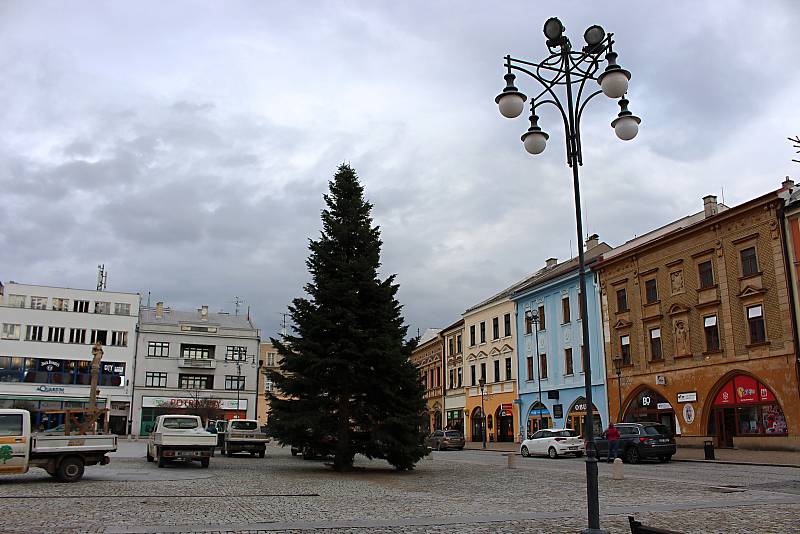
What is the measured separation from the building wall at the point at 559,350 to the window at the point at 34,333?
45277mm

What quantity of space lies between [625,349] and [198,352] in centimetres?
4844

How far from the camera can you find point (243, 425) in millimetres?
33219

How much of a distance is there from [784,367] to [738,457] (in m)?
4.95

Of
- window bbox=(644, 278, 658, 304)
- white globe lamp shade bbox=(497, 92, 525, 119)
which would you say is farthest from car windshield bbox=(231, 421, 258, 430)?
white globe lamp shade bbox=(497, 92, 525, 119)

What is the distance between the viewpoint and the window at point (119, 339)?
70.0 meters

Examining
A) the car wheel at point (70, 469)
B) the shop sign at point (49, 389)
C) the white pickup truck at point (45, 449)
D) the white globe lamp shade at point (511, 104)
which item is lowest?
the car wheel at point (70, 469)

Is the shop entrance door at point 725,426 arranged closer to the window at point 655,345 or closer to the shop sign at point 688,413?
the shop sign at point 688,413

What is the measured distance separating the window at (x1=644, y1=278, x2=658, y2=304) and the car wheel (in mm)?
31268

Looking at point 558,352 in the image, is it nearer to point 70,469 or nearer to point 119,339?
point 70,469

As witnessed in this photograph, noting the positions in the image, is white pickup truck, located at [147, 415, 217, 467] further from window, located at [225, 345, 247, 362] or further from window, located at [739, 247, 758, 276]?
window, located at [225, 345, 247, 362]

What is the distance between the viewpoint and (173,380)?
72.4 metres

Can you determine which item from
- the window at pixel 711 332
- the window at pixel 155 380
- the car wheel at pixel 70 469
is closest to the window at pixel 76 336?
the window at pixel 155 380

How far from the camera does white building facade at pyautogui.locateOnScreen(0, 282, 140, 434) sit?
214ft

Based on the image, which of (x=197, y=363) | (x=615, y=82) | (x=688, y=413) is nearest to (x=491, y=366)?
(x=688, y=413)
